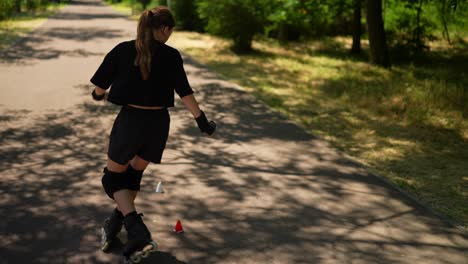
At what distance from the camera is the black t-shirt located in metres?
3.76

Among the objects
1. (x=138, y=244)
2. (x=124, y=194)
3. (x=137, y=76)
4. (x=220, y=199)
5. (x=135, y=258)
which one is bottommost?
(x=220, y=199)

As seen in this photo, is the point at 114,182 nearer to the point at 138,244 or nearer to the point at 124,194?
the point at 124,194

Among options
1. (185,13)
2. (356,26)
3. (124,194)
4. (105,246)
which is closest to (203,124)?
(124,194)

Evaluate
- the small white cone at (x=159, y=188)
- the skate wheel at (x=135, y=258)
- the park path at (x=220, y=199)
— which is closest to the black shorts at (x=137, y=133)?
the skate wheel at (x=135, y=258)

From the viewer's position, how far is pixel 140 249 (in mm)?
3770

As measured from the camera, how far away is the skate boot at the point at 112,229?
4156mm

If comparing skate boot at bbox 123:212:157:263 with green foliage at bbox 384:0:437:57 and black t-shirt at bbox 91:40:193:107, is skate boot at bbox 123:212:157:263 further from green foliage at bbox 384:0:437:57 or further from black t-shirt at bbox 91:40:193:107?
green foliage at bbox 384:0:437:57

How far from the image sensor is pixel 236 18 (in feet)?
61.0

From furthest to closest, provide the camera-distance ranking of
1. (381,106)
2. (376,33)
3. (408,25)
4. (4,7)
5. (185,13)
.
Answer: (185,13)
(4,7)
(408,25)
(376,33)
(381,106)

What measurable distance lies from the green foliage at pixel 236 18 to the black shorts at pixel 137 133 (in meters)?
15.2

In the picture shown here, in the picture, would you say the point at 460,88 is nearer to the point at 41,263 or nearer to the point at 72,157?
the point at 72,157

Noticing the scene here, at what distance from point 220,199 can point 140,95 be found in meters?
2.07

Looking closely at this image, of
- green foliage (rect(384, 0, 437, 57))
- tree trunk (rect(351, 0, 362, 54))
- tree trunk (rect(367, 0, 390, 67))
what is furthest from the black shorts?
tree trunk (rect(351, 0, 362, 54))

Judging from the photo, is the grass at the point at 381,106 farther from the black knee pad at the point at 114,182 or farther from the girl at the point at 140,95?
the black knee pad at the point at 114,182
